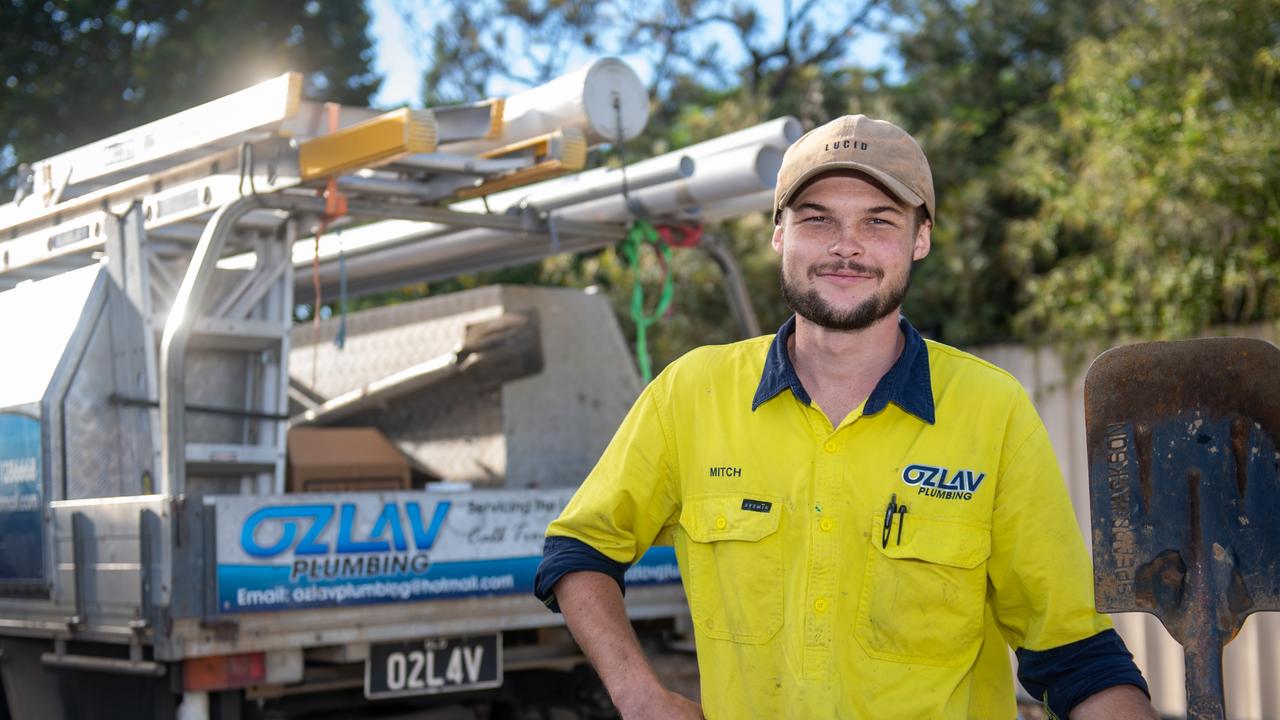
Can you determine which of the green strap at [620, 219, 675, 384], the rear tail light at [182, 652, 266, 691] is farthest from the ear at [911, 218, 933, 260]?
the green strap at [620, 219, 675, 384]

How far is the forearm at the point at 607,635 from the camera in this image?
7.23ft

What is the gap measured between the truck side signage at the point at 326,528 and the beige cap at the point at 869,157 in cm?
256

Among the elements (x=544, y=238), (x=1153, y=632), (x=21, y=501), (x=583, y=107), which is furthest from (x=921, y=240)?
(x=1153, y=632)

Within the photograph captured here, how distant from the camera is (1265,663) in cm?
753

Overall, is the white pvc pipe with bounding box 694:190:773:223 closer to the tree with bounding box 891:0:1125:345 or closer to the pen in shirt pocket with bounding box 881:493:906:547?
the pen in shirt pocket with bounding box 881:493:906:547

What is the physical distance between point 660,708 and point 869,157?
891mm

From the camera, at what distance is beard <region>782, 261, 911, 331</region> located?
7.45 feet

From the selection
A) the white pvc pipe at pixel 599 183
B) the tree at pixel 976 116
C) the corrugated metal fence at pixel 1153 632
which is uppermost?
the tree at pixel 976 116

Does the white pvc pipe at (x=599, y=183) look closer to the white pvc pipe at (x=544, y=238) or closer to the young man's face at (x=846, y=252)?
the white pvc pipe at (x=544, y=238)

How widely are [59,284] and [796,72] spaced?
1059 cm

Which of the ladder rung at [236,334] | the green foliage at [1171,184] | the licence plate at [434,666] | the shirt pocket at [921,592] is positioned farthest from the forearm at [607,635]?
the green foliage at [1171,184]

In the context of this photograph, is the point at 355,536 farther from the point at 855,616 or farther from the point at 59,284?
the point at 855,616

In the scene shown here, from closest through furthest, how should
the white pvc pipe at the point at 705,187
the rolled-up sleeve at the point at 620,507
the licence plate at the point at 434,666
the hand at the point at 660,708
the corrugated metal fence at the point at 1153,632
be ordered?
1. the hand at the point at 660,708
2. the rolled-up sleeve at the point at 620,507
3. the licence plate at the point at 434,666
4. the white pvc pipe at the point at 705,187
5. the corrugated metal fence at the point at 1153,632

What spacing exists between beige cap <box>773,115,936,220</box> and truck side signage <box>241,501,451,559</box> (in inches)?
101
